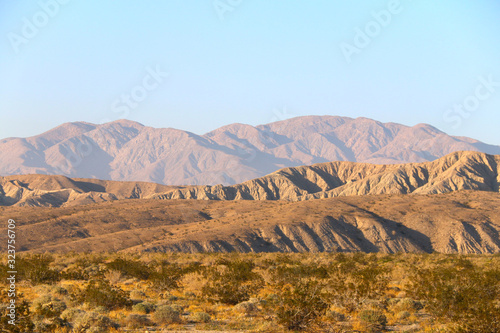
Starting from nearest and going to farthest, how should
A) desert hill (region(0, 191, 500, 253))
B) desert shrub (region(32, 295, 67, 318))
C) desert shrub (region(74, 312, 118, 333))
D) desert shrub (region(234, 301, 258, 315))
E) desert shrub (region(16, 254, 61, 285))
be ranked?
desert shrub (region(74, 312, 118, 333))
desert shrub (region(32, 295, 67, 318))
desert shrub (region(234, 301, 258, 315))
desert shrub (region(16, 254, 61, 285))
desert hill (region(0, 191, 500, 253))

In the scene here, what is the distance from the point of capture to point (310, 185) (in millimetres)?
163125

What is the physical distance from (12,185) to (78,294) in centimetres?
15072

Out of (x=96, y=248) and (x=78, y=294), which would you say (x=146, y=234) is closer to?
(x=96, y=248)

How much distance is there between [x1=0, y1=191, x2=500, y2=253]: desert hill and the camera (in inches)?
2689

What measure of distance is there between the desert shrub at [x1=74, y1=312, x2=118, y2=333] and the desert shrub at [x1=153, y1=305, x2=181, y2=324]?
5.54 ft

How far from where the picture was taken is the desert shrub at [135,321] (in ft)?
57.7

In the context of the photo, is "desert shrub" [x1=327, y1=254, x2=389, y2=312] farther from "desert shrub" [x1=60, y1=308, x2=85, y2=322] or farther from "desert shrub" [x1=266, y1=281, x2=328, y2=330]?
"desert shrub" [x1=60, y1=308, x2=85, y2=322]

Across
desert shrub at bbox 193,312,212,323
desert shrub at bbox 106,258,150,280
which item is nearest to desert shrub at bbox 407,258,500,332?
desert shrub at bbox 193,312,212,323

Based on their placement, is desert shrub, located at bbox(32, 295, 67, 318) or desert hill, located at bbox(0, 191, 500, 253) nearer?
desert shrub, located at bbox(32, 295, 67, 318)

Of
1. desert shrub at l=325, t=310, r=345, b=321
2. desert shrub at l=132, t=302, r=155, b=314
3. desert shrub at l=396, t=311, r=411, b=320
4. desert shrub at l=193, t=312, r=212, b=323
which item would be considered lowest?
desert shrub at l=396, t=311, r=411, b=320

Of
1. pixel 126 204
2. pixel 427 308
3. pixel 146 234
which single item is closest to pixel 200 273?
pixel 427 308

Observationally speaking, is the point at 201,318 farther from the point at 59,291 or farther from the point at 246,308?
the point at 59,291

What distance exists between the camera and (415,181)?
141625 millimetres

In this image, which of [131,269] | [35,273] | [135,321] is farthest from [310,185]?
[135,321]
